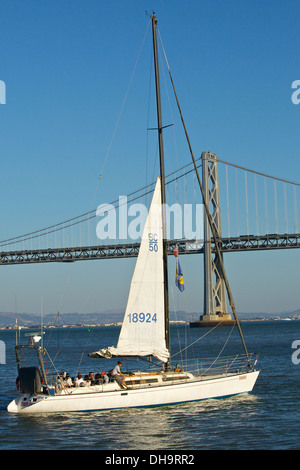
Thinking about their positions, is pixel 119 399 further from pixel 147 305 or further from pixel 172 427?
pixel 147 305

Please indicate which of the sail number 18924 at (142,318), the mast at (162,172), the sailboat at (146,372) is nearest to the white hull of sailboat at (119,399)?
the sailboat at (146,372)

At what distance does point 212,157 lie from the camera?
78062 mm

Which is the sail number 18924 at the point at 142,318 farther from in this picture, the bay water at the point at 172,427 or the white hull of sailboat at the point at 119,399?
the bay water at the point at 172,427

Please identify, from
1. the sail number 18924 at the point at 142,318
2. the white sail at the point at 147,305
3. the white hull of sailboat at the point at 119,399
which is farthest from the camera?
the sail number 18924 at the point at 142,318

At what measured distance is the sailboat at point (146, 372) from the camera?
618 inches

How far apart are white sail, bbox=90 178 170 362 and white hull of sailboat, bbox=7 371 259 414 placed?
1018 mm

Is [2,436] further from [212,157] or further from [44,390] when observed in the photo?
[212,157]

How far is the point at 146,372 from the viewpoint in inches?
671

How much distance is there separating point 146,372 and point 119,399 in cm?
145

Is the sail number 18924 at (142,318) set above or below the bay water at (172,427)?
above

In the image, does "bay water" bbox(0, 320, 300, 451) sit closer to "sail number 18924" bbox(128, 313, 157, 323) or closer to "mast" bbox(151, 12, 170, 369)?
"mast" bbox(151, 12, 170, 369)

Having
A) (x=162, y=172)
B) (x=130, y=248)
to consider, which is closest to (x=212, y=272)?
(x=130, y=248)

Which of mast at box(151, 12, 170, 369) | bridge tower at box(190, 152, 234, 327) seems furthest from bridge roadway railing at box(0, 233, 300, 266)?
mast at box(151, 12, 170, 369)
